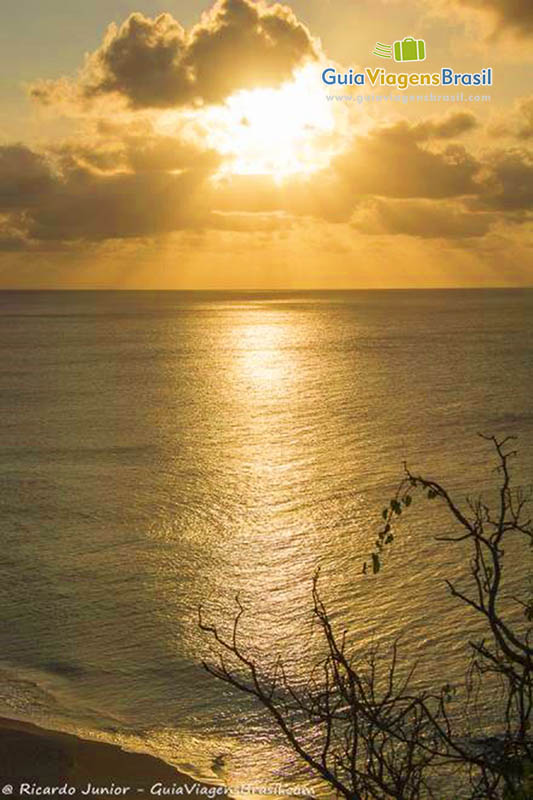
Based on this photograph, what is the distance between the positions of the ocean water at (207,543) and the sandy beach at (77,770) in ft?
1.97

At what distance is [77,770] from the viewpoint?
46.0 feet

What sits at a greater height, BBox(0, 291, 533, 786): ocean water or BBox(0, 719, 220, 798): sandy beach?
BBox(0, 291, 533, 786): ocean water

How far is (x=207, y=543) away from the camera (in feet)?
89.8

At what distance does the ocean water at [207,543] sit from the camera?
17.4m

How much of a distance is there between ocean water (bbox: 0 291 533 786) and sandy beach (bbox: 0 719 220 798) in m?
0.60

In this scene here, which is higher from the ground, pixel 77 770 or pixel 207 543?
pixel 207 543

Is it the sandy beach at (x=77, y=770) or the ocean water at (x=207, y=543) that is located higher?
the ocean water at (x=207, y=543)

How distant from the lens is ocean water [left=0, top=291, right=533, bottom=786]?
17.4 meters

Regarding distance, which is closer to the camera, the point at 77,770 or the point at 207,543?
the point at 77,770

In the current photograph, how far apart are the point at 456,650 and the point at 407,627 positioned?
1.48 meters

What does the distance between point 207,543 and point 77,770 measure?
44.1ft

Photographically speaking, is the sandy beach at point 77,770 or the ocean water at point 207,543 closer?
the sandy beach at point 77,770

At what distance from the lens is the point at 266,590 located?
23203mm

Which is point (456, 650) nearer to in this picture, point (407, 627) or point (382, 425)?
point (407, 627)
